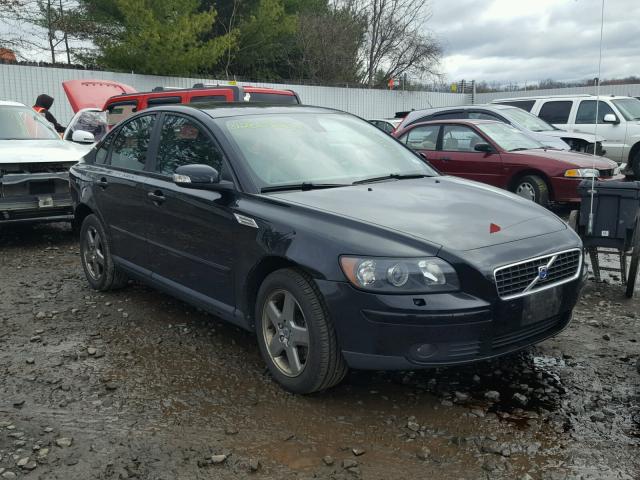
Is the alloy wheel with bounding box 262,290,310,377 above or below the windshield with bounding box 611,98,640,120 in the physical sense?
below

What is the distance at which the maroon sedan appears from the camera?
9.07 m

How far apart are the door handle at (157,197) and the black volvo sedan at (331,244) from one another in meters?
0.01

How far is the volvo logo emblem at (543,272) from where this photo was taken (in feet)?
11.1

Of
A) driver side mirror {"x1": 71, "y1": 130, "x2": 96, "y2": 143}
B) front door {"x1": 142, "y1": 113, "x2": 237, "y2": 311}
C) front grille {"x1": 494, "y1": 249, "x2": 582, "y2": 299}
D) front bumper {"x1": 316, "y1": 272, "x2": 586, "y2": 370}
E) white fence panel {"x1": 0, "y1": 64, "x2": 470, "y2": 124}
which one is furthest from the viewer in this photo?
white fence panel {"x1": 0, "y1": 64, "x2": 470, "y2": 124}

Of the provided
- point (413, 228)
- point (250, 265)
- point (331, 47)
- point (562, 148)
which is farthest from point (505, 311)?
point (331, 47)

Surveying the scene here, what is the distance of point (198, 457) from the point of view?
9.79 feet

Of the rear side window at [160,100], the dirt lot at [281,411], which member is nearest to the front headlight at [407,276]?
the dirt lot at [281,411]

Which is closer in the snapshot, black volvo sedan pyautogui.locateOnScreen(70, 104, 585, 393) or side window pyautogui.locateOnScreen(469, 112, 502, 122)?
black volvo sedan pyautogui.locateOnScreen(70, 104, 585, 393)

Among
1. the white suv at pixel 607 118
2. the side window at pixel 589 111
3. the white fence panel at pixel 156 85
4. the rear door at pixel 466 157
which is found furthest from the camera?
the white fence panel at pixel 156 85

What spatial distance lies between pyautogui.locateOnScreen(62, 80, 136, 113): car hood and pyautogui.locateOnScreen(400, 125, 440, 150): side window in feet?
18.0

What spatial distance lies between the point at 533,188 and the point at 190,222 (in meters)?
6.45

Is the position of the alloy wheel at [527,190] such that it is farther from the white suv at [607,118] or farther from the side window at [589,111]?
the side window at [589,111]

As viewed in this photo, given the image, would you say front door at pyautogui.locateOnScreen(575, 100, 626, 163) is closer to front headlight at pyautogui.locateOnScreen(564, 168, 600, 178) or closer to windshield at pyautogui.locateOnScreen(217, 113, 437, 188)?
front headlight at pyautogui.locateOnScreen(564, 168, 600, 178)

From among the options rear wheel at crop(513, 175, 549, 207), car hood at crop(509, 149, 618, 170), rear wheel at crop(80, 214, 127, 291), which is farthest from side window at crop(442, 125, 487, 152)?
rear wheel at crop(80, 214, 127, 291)
